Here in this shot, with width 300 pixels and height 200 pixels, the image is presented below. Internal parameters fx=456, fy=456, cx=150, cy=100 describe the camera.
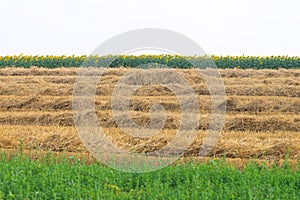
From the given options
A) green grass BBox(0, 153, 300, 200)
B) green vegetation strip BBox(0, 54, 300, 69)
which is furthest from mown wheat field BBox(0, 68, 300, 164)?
green vegetation strip BBox(0, 54, 300, 69)

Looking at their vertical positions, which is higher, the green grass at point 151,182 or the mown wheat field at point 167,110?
the mown wheat field at point 167,110

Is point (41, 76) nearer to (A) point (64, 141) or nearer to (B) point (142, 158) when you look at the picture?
(A) point (64, 141)

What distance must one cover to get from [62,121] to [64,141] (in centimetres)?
234

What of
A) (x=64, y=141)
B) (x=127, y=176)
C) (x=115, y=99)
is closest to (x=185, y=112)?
(x=115, y=99)

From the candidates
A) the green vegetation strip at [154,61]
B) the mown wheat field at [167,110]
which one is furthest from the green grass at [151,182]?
the green vegetation strip at [154,61]

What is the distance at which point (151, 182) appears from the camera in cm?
534

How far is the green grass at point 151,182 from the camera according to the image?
4.83m

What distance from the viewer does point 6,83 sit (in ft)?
43.1

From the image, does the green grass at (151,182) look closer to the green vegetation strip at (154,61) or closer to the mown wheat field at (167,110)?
the mown wheat field at (167,110)

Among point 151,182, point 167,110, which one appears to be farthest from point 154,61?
point 151,182

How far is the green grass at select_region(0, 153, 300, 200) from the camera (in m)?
4.83

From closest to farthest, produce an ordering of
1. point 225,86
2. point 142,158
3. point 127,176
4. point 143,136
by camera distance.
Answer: point 127,176
point 142,158
point 143,136
point 225,86

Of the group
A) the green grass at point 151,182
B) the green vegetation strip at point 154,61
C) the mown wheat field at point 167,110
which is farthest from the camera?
the green vegetation strip at point 154,61

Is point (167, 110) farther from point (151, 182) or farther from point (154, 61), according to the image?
point (154, 61)
